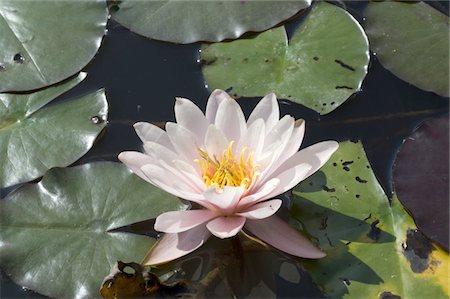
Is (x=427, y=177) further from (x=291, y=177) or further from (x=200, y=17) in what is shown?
(x=200, y=17)

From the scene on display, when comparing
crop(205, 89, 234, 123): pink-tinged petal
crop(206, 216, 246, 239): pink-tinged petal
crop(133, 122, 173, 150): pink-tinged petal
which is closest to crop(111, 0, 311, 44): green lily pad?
crop(205, 89, 234, 123): pink-tinged petal

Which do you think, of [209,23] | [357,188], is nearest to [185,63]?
[209,23]

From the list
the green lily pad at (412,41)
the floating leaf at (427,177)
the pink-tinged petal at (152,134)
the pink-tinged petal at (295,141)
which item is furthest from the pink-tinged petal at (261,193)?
the green lily pad at (412,41)

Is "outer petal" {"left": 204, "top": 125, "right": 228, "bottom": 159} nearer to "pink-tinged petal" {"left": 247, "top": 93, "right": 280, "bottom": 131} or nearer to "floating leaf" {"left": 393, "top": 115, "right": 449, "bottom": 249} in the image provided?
"pink-tinged petal" {"left": 247, "top": 93, "right": 280, "bottom": 131}

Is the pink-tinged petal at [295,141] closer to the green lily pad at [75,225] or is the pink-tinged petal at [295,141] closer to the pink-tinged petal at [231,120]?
the pink-tinged petal at [231,120]

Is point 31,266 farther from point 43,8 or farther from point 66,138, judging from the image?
point 43,8

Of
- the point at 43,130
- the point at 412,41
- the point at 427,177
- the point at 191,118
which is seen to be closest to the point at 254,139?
the point at 191,118

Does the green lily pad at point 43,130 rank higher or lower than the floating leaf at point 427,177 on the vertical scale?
higher
